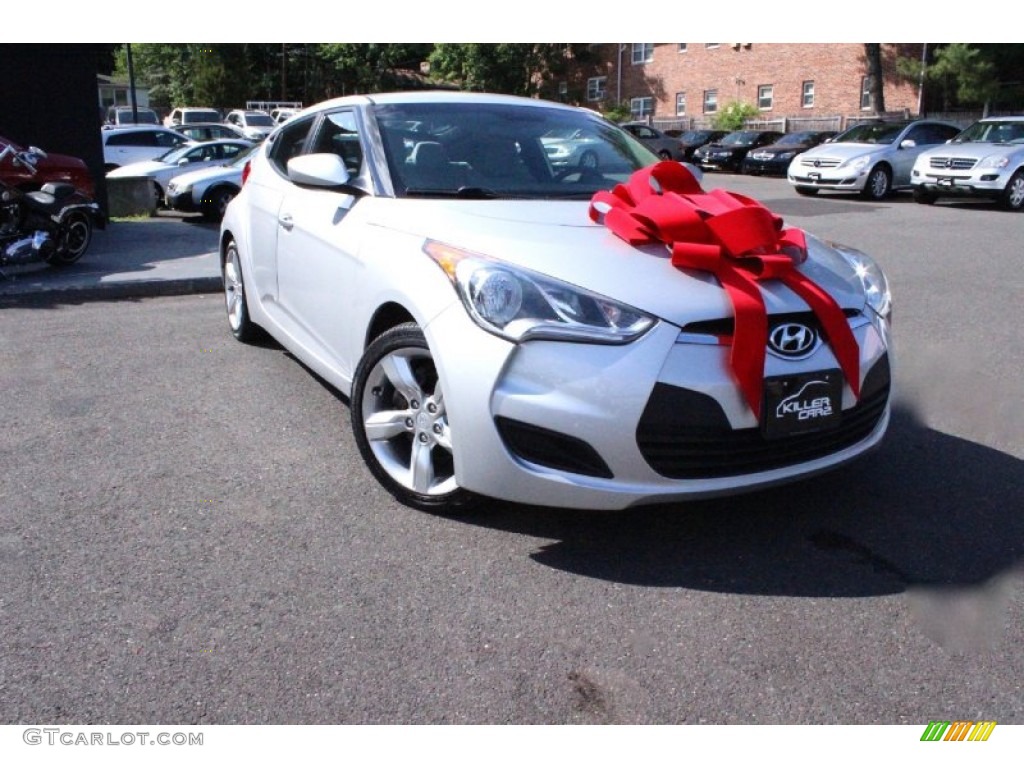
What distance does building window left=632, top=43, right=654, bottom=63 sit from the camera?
48781mm

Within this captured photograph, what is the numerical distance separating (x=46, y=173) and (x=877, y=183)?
14.5m

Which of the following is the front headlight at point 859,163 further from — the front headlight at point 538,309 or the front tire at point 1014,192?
the front headlight at point 538,309

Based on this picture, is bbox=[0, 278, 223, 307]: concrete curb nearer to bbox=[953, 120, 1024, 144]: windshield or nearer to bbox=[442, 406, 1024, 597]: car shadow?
bbox=[442, 406, 1024, 597]: car shadow

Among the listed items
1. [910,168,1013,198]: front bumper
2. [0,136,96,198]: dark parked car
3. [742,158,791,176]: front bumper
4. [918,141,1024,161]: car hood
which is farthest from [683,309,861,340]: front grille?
[742,158,791,176]: front bumper

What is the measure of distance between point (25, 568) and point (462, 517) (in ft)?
4.97

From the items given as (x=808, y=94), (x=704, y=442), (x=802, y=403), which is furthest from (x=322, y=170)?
(x=808, y=94)

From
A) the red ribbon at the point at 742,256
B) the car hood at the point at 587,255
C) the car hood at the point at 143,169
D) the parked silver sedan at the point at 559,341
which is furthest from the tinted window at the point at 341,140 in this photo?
the car hood at the point at 143,169

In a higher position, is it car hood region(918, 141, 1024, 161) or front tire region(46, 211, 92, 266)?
car hood region(918, 141, 1024, 161)

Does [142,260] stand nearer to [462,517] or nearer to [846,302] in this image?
[462,517]

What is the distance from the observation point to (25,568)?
332cm

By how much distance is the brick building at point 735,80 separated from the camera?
39.1m

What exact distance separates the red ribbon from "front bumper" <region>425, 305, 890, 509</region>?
74mm

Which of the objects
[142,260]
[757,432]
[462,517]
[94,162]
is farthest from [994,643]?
[94,162]

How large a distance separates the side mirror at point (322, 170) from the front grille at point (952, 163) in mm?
15333
